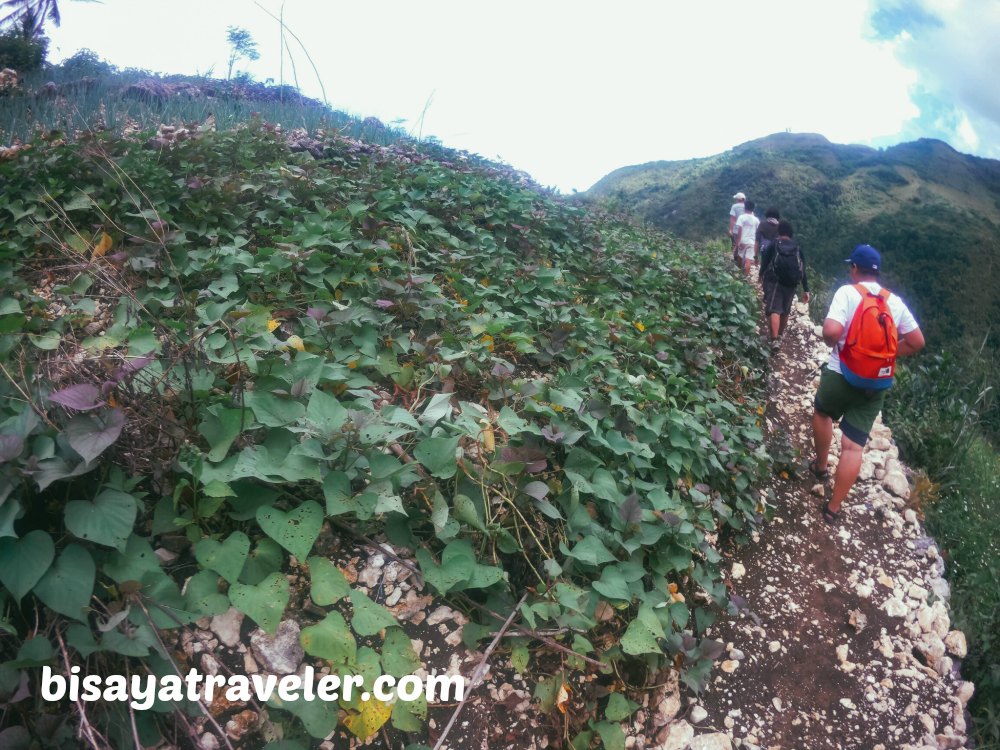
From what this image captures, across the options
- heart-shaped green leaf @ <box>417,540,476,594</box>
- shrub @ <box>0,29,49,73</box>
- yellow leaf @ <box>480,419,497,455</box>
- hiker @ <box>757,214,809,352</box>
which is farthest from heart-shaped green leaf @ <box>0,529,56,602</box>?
shrub @ <box>0,29,49,73</box>

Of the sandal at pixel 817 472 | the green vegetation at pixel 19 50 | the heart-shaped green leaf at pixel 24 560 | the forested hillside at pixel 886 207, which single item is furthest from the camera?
the forested hillside at pixel 886 207

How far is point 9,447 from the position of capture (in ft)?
4.22

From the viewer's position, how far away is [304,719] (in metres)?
1.31

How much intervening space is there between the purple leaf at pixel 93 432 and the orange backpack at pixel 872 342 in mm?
3959

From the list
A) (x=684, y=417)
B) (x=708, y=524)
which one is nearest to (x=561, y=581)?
(x=708, y=524)

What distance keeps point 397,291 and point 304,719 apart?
80.9 inches

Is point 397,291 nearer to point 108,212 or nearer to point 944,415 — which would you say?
point 108,212

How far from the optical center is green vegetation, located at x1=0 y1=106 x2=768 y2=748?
1361 millimetres

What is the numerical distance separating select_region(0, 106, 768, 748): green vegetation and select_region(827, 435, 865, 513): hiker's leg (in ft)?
1.95

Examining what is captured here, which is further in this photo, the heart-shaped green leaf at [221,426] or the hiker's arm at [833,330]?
the hiker's arm at [833,330]

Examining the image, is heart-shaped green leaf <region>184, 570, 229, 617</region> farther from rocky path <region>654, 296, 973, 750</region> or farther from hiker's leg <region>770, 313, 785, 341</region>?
hiker's leg <region>770, 313, 785, 341</region>

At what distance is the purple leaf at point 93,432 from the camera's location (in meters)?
1.34

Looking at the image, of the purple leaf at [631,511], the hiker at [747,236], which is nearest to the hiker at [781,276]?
the hiker at [747,236]

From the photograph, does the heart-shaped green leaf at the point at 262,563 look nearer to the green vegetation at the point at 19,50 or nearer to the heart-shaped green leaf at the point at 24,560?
the heart-shaped green leaf at the point at 24,560
